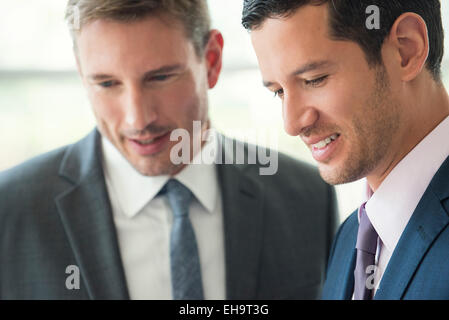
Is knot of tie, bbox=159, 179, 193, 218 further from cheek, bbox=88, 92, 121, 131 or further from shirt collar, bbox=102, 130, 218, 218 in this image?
cheek, bbox=88, 92, 121, 131

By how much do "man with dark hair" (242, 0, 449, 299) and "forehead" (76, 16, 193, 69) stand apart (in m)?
0.48

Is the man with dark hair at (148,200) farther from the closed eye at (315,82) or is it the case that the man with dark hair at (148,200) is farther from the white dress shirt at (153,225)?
the closed eye at (315,82)

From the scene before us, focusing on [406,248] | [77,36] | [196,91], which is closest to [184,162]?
[196,91]

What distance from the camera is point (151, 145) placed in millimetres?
1575

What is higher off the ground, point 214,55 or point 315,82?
point 214,55

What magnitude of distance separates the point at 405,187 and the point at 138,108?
31.6 inches

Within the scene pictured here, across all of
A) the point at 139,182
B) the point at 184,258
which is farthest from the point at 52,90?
the point at 184,258

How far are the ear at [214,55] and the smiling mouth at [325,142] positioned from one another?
2.47 ft

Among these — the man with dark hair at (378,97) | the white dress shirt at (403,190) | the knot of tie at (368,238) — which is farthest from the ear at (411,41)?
the knot of tie at (368,238)

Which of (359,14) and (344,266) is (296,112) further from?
(344,266)

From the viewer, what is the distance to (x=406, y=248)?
38.4 inches

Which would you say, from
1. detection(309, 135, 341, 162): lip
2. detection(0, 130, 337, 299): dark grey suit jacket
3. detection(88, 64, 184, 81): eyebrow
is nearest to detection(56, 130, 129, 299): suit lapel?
detection(0, 130, 337, 299): dark grey suit jacket

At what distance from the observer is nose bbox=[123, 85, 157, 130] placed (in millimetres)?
1489

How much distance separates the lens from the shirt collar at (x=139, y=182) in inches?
63.4
